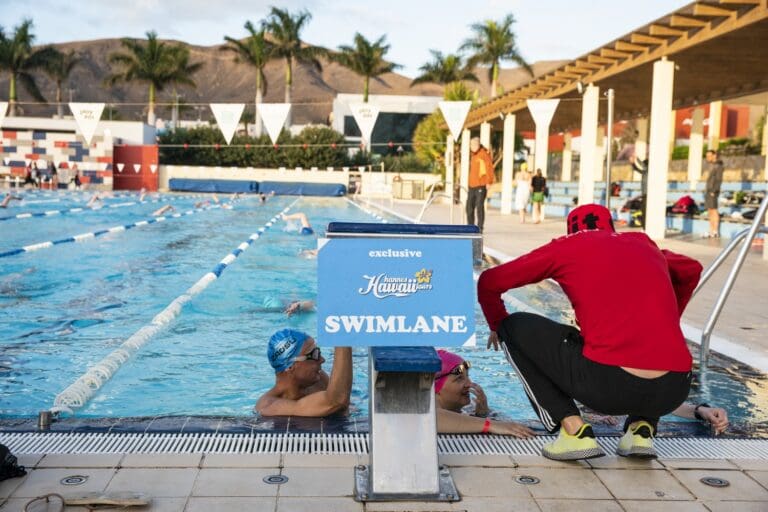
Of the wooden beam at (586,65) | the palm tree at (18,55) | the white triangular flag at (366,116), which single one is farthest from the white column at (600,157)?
the palm tree at (18,55)

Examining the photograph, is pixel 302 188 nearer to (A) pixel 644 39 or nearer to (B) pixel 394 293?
(A) pixel 644 39

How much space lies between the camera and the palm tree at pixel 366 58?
58.4 m

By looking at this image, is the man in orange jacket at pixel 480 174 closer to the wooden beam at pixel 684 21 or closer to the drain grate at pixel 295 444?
the wooden beam at pixel 684 21

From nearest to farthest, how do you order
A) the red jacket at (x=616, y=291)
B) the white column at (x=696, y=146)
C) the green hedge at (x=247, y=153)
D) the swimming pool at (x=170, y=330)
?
the red jacket at (x=616, y=291), the swimming pool at (x=170, y=330), the white column at (x=696, y=146), the green hedge at (x=247, y=153)

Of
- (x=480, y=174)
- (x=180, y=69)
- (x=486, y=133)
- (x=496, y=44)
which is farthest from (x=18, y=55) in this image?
(x=480, y=174)

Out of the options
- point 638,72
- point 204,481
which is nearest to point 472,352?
point 204,481

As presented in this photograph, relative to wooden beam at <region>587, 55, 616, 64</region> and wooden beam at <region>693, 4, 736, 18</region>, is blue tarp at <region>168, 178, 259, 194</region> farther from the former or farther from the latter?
wooden beam at <region>693, 4, 736, 18</region>

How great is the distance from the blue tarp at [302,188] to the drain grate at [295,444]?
35.6 m

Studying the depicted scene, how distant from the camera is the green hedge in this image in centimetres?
4597

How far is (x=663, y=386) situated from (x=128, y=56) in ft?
186

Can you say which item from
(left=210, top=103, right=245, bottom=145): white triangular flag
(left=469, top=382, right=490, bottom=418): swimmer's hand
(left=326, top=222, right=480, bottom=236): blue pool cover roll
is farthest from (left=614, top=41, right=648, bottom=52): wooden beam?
(left=326, top=222, right=480, bottom=236): blue pool cover roll

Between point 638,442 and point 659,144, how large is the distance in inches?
466

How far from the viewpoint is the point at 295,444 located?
3209 mm

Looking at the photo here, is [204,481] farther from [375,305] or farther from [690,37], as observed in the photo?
[690,37]
